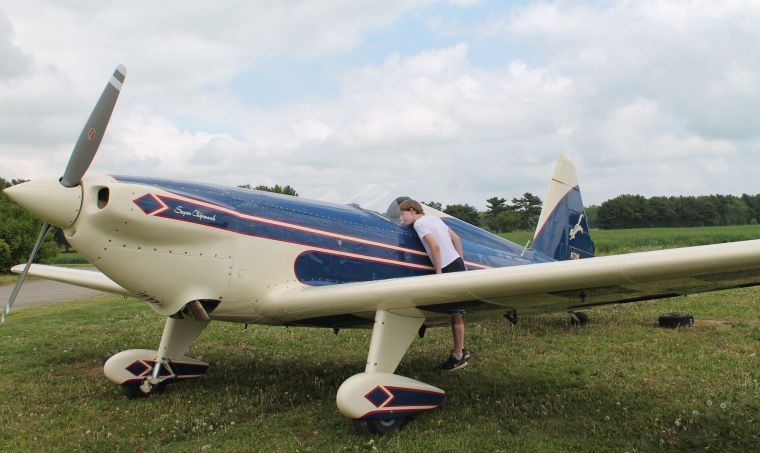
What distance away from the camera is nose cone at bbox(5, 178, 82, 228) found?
398cm

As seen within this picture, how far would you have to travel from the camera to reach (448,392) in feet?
16.4

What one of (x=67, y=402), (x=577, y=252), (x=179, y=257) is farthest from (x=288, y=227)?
(x=577, y=252)

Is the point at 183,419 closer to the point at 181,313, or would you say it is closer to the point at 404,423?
the point at 181,313

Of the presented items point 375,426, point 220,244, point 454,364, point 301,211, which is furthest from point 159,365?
point 454,364

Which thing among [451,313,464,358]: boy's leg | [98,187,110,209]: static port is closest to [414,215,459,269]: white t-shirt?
[451,313,464,358]: boy's leg

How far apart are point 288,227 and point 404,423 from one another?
6.00 feet

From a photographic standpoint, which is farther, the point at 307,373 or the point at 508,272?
the point at 307,373

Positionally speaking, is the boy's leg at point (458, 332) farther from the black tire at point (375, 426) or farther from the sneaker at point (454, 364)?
the black tire at point (375, 426)

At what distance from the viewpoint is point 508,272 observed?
379cm

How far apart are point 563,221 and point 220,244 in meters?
5.00

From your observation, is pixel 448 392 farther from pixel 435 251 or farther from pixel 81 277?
pixel 81 277

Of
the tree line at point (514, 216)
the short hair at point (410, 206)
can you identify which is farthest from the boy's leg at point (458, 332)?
the tree line at point (514, 216)

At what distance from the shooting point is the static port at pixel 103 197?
13.5ft

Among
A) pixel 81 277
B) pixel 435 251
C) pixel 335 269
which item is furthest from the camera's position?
pixel 81 277
